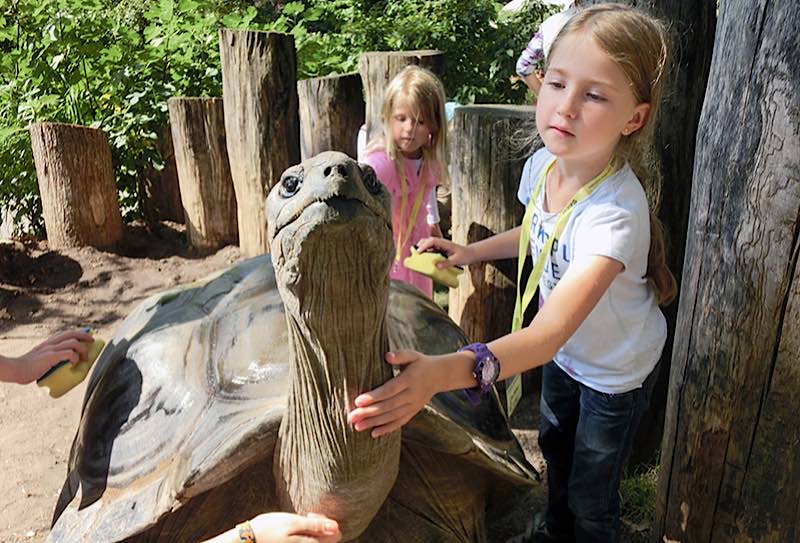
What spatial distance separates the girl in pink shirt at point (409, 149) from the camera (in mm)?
3148

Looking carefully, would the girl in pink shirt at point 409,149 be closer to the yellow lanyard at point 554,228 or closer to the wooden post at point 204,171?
the yellow lanyard at point 554,228

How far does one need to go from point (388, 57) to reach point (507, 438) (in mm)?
2097

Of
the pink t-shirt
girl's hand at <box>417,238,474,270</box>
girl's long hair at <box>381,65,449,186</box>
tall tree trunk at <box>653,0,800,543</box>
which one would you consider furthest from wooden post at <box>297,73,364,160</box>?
tall tree trunk at <box>653,0,800,543</box>

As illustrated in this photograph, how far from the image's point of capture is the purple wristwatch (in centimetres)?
151

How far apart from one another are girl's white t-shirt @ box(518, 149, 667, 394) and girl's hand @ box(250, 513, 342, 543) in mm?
809

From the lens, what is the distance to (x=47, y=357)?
2029mm

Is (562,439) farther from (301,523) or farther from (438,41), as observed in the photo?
(438,41)

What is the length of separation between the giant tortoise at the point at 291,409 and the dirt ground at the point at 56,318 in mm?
590

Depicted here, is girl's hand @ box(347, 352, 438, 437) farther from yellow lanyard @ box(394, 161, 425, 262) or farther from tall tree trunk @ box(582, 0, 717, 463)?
yellow lanyard @ box(394, 161, 425, 262)

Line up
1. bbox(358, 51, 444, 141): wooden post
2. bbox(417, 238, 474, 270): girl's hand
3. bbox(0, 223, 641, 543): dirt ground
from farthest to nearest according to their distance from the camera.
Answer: bbox(358, 51, 444, 141): wooden post
bbox(0, 223, 641, 543): dirt ground
bbox(417, 238, 474, 270): girl's hand

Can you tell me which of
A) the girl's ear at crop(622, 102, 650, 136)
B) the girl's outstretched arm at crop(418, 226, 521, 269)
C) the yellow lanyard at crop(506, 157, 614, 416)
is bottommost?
the girl's outstretched arm at crop(418, 226, 521, 269)

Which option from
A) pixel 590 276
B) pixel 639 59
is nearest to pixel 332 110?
pixel 639 59

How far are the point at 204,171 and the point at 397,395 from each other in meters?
3.64

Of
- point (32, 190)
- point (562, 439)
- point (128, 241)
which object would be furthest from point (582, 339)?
point (32, 190)
